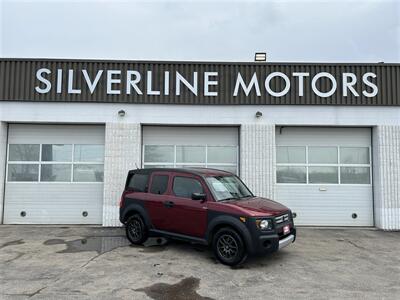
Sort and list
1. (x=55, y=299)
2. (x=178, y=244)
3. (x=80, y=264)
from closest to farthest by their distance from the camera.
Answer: (x=55, y=299) < (x=80, y=264) < (x=178, y=244)

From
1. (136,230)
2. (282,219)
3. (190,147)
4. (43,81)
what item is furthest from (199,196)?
(43,81)

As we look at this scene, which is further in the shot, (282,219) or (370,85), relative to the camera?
(370,85)

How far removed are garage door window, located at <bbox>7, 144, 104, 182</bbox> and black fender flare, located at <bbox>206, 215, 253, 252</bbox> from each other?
555cm

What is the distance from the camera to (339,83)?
1048cm

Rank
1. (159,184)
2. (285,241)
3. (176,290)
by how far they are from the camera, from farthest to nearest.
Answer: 1. (159,184)
2. (285,241)
3. (176,290)

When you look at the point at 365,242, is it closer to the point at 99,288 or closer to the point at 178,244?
the point at 178,244

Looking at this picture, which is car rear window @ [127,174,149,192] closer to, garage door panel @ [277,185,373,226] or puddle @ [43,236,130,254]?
puddle @ [43,236,130,254]

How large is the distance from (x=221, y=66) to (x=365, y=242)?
6.81 m

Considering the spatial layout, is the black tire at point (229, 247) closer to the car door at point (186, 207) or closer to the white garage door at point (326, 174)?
the car door at point (186, 207)

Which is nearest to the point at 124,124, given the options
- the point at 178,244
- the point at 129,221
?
the point at 129,221

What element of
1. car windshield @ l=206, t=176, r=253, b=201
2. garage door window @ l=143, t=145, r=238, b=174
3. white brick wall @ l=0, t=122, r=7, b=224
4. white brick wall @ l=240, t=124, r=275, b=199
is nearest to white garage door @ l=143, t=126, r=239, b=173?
garage door window @ l=143, t=145, r=238, b=174

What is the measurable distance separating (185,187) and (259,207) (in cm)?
175

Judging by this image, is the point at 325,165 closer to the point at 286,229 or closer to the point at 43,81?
the point at 286,229

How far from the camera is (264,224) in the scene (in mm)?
6086
